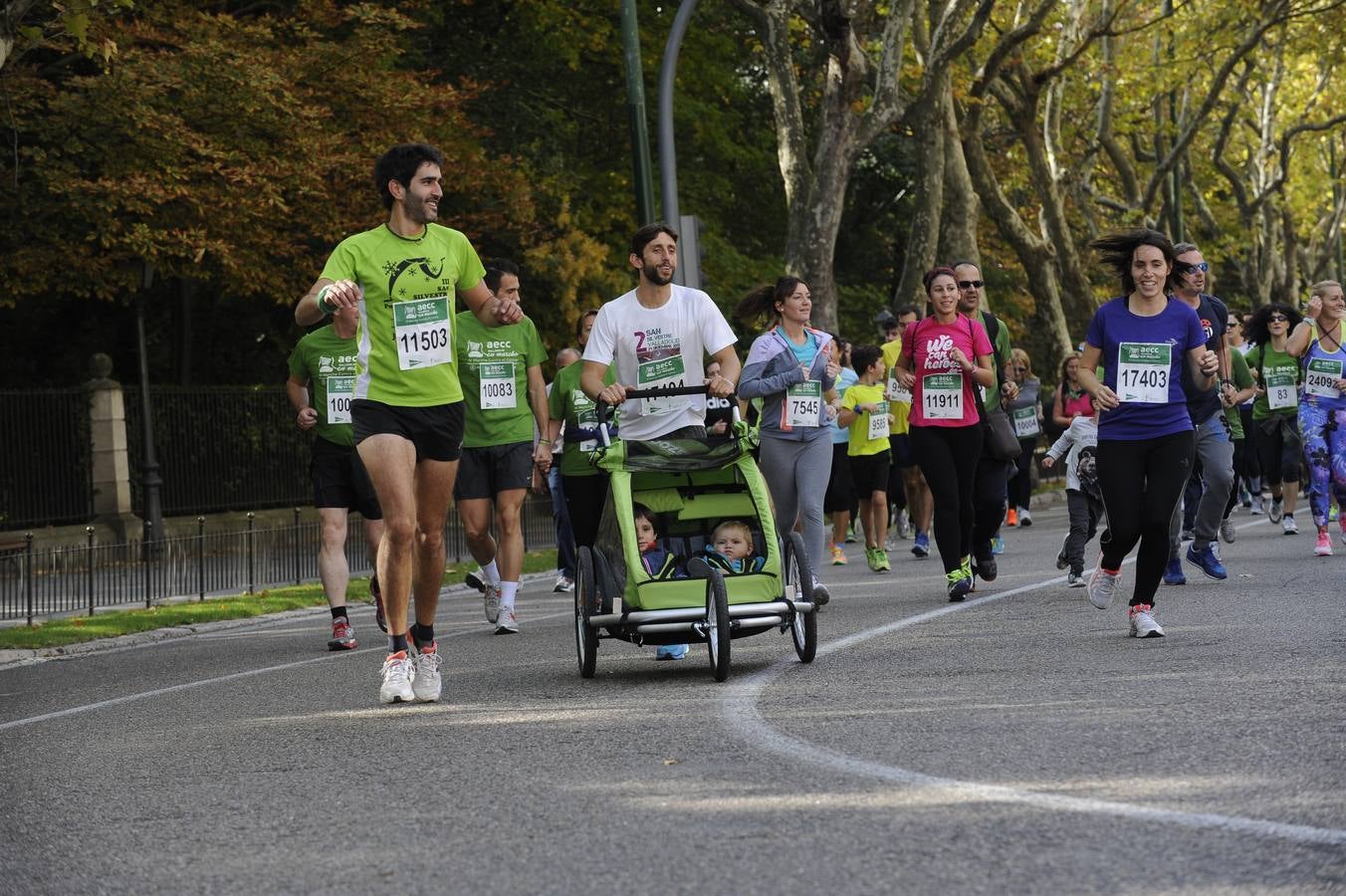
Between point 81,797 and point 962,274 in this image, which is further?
point 962,274

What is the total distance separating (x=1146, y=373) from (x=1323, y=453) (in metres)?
6.54

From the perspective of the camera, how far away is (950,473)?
1316 cm

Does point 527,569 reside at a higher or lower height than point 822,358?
lower

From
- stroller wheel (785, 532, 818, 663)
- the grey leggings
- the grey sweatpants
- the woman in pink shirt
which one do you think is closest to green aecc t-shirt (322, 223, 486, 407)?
stroller wheel (785, 532, 818, 663)

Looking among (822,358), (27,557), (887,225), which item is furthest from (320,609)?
(887,225)

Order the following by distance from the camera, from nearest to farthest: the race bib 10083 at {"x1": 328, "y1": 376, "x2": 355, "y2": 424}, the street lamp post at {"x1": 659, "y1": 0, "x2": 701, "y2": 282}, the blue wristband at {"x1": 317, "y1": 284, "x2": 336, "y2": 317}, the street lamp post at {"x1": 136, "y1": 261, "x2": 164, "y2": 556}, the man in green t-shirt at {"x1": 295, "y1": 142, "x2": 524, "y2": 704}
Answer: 1. the blue wristband at {"x1": 317, "y1": 284, "x2": 336, "y2": 317}
2. the man in green t-shirt at {"x1": 295, "y1": 142, "x2": 524, "y2": 704}
3. the race bib 10083 at {"x1": 328, "y1": 376, "x2": 355, "y2": 424}
4. the street lamp post at {"x1": 659, "y1": 0, "x2": 701, "y2": 282}
5. the street lamp post at {"x1": 136, "y1": 261, "x2": 164, "y2": 556}

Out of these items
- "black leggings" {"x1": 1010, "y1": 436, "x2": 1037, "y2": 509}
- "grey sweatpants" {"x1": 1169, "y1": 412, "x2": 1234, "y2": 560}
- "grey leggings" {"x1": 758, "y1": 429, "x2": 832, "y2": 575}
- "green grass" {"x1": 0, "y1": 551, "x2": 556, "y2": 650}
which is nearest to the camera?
"grey leggings" {"x1": 758, "y1": 429, "x2": 832, "y2": 575}

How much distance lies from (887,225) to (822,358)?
36519 millimetres

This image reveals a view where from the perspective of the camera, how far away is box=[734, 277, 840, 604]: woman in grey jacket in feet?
40.7

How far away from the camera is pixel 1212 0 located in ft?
131

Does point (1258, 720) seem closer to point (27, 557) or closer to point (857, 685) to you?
point (857, 685)

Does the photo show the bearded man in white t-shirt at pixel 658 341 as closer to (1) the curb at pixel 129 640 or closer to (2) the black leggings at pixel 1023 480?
(1) the curb at pixel 129 640

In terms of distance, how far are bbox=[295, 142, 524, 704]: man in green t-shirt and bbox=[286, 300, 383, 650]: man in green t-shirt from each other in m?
2.96

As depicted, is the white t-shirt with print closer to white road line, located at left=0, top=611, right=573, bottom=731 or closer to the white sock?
white road line, located at left=0, top=611, right=573, bottom=731
